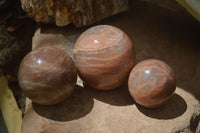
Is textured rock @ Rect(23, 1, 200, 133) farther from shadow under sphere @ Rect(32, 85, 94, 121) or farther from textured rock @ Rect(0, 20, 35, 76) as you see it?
textured rock @ Rect(0, 20, 35, 76)

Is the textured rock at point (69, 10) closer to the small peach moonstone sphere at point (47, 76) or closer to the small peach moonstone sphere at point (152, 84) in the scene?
the small peach moonstone sphere at point (47, 76)

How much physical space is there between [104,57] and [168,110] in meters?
0.81

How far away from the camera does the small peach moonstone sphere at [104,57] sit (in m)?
2.47

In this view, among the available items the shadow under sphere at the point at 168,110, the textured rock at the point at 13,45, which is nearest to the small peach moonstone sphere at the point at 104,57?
the shadow under sphere at the point at 168,110

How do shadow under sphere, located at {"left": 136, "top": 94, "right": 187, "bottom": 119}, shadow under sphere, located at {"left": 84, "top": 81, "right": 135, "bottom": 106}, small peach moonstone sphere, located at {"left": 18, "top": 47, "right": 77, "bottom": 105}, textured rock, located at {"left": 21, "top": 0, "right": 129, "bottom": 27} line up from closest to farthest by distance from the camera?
small peach moonstone sphere, located at {"left": 18, "top": 47, "right": 77, "bottom": 105}, shadow under sphere, located at {"left": 136, "top": 94, "right": 187, "bottom": 119}, shadow under sphere, located at {"left": 84, "top": 81, "right": 135, "bottom": 106}, textured rock, located at {"left": 21, "top": 0, "right": 129, "bottom": 27}

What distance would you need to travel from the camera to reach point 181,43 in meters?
3.49

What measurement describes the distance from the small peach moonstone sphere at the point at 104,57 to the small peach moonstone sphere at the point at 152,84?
0.15 m

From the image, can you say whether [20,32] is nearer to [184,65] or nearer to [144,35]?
[144,35]

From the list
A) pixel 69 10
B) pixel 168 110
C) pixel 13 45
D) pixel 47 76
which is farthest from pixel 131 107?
pixel 13 45

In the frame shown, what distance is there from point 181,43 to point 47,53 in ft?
6.08

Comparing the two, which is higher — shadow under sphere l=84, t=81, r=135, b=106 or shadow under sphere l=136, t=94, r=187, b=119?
shadow under sphere l=84, t=81, r=135, b=106

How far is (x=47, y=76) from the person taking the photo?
2389 mm

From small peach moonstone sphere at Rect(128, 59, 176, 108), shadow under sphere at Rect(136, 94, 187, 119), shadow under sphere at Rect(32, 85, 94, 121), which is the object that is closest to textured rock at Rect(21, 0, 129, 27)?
shadow under sphere at Rect(32, 85, 94, 121)

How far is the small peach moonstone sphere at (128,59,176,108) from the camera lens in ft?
7.86
